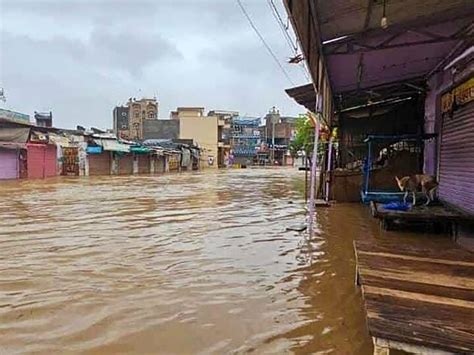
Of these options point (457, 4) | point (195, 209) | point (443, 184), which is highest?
point (457, 4)

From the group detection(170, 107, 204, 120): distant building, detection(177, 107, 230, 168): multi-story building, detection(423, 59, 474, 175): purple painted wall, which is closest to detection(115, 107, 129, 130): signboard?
detection(170, 107, 204, 120): distant building

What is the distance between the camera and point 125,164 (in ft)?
122

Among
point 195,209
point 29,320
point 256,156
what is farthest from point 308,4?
point 256,156

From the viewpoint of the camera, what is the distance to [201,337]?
3.32 metres

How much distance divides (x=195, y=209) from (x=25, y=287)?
6.72 m

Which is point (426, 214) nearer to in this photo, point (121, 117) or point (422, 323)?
point (422, 323)

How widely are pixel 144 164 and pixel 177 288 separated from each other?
36.7 meters

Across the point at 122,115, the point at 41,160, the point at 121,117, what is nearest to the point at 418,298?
the point at 41,160

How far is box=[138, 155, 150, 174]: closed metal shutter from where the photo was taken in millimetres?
39438

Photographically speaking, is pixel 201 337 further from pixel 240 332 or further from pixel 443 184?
pixel 443 184

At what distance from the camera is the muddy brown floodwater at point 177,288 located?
10.7ft

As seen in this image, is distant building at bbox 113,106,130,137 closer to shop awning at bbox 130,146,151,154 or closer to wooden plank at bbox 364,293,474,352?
shop awning at bbox 130,146,151,154

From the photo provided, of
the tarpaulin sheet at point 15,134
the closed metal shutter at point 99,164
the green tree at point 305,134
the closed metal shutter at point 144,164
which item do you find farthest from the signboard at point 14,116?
the green tree at point 305,134

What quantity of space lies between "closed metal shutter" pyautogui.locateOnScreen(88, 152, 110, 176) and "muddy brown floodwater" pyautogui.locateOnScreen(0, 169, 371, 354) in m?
24.4
